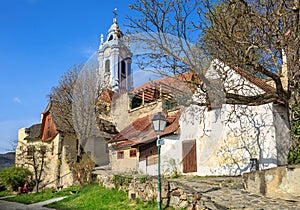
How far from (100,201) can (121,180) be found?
3.22 feet

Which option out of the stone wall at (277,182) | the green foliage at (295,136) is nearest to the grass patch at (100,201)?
the stone wall at (277,182)

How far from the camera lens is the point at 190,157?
40.2 ft

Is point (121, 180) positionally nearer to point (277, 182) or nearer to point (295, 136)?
point (277, 182)

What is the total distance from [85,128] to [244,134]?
5.57 meters

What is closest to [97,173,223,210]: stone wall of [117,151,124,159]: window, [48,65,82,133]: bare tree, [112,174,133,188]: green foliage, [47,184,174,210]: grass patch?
[112,174,133,188]: green foliage

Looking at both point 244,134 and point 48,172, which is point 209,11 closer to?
point 244,134

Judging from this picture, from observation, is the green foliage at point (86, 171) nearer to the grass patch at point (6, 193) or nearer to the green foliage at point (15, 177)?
the green foliage at point (15, 177)

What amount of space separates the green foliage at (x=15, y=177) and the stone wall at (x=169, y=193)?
12261mm

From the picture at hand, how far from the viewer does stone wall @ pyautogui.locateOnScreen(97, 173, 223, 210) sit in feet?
25.5

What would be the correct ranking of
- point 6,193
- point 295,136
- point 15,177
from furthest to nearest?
point 6,193 → point 15,177 → point 295,136

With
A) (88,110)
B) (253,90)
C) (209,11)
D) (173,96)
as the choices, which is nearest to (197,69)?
(173,96)

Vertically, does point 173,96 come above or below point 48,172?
above

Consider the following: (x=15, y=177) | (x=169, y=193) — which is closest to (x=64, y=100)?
(x=15, y=177)

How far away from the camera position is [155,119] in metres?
8.09
